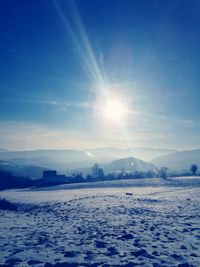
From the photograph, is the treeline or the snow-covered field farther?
the treeline

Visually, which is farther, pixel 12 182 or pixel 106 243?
pixel 12 182

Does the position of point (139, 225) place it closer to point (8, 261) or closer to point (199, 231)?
point (199, 231)

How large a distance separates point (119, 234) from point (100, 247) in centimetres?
247

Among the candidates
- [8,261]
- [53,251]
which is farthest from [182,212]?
[8,261]

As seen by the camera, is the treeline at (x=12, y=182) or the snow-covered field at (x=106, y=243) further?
the treeline at (x=12, y=182)

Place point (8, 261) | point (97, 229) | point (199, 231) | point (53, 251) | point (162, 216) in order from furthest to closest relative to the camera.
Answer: point (162, 216) < point (97, 229) < point (199, 231) < point (53, 251) < point (8, 261)

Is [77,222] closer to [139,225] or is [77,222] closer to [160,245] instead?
[139,225]

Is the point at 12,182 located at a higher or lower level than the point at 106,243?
higher

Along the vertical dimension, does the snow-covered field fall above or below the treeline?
below

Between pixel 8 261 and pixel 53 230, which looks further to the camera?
pixel 53 230

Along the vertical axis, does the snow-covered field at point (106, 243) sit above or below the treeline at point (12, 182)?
below

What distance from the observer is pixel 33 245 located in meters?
11.0

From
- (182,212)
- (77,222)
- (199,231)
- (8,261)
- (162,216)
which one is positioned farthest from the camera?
(182,212)

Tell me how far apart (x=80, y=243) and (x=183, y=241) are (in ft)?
14.6
